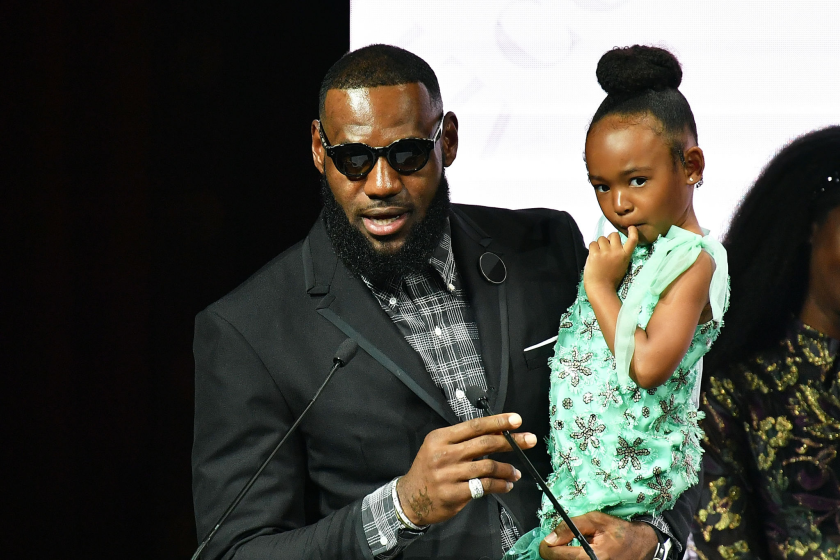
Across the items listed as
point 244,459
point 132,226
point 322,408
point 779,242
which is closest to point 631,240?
point 322,408

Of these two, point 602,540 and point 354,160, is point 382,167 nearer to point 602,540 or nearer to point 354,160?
point 354,160

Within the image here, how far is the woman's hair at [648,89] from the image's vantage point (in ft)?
5.78

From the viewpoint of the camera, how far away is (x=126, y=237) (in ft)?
8.78

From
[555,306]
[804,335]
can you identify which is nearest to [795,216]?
[804,335]

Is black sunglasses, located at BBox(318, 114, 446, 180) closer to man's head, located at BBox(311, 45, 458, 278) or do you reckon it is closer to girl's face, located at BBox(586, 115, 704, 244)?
man's head, located at BBox(311, 45, 458, 278)

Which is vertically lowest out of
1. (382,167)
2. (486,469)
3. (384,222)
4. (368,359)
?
(486,469)

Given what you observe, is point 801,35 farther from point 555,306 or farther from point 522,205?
point 555,306

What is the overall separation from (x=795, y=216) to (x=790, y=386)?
1.50 ft

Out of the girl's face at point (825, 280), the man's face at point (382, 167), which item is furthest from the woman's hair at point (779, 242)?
the man's face at point (382, 167)

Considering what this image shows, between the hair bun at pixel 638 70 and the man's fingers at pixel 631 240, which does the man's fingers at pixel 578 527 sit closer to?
the man's fingers at pixel 631 240

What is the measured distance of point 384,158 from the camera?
1.82 meters

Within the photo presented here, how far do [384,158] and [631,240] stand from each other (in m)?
0.49

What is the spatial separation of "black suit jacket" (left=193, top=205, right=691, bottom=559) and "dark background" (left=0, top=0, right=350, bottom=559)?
85cm

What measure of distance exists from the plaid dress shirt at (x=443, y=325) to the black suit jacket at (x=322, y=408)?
4cm
